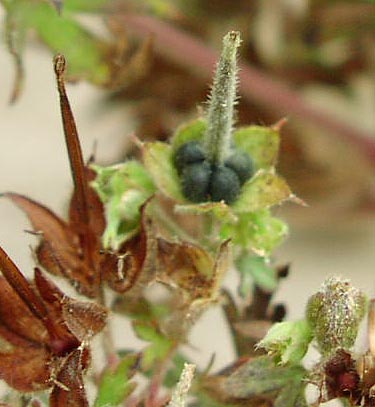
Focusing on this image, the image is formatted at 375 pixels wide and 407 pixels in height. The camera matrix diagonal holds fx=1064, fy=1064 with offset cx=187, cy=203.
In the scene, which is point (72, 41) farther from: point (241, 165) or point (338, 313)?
point (338, 313)

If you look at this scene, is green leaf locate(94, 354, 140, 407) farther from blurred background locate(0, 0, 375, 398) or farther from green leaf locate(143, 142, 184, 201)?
blurred background locate(0, 0, 375, 398)

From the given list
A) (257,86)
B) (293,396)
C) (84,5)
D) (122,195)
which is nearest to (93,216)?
(122,195)

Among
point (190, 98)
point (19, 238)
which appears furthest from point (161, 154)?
point (190, 98)

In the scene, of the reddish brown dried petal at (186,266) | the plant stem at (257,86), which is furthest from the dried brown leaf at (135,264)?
the plant stem at (257,86)

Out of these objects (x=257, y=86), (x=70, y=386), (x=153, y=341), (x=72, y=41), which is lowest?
(x=70, y=386)

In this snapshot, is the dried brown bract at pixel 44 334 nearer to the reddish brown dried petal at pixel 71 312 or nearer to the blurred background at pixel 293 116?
the reddish brown dried petal at pixel 71 312

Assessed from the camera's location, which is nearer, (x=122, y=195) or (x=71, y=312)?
(x=71, y=312)

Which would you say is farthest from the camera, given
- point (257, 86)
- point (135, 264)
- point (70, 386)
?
point (257, 86)

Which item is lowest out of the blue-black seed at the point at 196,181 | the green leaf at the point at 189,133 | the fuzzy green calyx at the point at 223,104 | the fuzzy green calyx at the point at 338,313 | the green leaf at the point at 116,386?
the green leaf at the point at 116,386
